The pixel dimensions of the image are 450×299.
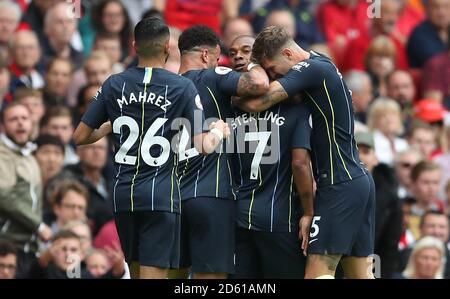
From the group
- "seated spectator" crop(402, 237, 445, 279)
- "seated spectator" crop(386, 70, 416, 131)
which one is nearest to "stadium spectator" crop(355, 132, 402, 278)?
"seated spectator" crop(402, 237, 445, 279)

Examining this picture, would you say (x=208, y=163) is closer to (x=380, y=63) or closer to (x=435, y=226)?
(x=435, y=226)

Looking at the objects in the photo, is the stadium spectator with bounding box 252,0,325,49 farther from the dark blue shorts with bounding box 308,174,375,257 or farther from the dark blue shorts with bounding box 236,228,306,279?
the dark blue shorts with bounding box 308,174,375,257

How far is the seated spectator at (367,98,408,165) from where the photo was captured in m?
17.1

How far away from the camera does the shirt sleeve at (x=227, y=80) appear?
11.7 m

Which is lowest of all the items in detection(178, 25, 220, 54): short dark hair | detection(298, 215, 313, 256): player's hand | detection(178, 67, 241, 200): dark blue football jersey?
detection(298, 215, 313, 256): player's hand

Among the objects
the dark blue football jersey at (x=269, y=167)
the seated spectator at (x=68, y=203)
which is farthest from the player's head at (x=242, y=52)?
the seated spectator at (x=68, y=203)

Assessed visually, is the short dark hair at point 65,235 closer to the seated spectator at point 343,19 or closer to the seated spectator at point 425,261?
the seated spectator at point 425,261

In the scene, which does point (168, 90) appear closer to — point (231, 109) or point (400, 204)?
point (231, 109)

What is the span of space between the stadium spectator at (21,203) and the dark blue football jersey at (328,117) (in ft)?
12.0

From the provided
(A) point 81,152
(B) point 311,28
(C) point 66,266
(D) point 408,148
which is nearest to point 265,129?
(C) point 66,266

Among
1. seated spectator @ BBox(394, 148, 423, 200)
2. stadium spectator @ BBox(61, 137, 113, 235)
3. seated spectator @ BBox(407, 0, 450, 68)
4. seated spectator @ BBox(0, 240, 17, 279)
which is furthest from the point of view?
seated spectator @ BBox(407, 0, 450, 68)

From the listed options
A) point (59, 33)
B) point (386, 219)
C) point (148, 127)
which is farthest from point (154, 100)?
point (59, 33)

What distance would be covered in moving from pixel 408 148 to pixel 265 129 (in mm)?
5714

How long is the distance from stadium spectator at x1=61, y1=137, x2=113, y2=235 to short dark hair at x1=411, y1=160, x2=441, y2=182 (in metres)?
3.27
